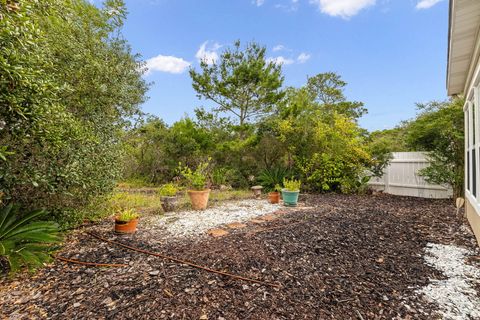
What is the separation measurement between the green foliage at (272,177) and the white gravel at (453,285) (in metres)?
4.71

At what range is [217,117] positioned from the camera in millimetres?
10867

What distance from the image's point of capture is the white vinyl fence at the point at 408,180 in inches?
261

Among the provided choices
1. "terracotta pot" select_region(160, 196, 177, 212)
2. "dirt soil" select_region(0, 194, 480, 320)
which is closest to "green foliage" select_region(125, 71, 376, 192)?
"terracotta pot" select_region(160, 196, 177, 212)

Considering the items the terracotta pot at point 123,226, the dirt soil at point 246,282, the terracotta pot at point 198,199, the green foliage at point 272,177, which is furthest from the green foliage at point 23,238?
the green foliage at point 272,177

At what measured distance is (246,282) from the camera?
2.08 metres

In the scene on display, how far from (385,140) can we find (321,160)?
83.3 inches

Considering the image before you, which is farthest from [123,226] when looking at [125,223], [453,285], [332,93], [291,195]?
[332,93]

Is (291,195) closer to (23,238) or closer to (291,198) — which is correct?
(291,198)

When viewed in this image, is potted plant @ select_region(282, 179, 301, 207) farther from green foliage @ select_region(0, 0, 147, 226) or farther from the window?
green foliage @ select_region(0, 0, 147, 226)

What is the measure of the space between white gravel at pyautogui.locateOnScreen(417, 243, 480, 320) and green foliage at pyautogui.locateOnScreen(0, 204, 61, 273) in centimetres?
335

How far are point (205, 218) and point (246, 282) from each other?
2306 mm

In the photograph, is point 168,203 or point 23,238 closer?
point 23,238

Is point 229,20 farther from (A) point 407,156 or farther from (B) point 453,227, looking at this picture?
(B) point 453,227

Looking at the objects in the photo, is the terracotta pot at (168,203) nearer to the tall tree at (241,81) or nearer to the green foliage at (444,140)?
the green foliage at (444,140)
